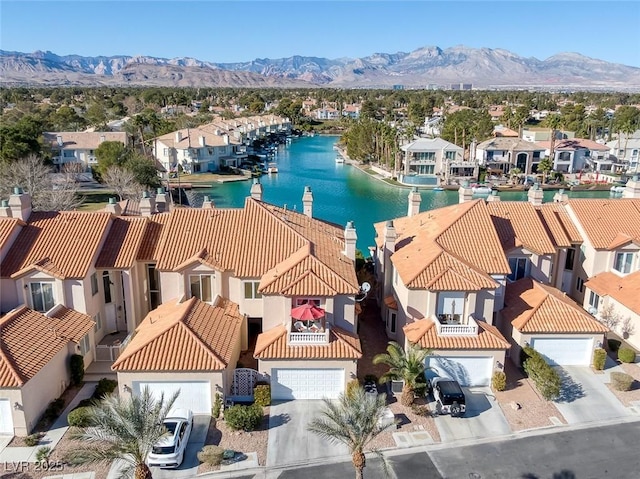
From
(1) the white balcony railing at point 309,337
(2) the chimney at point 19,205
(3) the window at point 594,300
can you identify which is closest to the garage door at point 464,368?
(1) the white balcony railing at point 309,337

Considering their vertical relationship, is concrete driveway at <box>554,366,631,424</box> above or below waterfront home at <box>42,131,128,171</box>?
below

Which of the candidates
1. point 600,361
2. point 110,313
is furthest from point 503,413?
point 110,313

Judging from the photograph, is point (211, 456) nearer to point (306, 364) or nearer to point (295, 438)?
point (295, 438)

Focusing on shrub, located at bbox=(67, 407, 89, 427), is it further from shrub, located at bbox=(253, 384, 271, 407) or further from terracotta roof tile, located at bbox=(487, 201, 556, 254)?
terracotta roof tile, located at bbox=(487, 201, 556, 254)

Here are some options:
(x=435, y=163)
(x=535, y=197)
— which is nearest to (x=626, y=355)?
(x=535, y=197)

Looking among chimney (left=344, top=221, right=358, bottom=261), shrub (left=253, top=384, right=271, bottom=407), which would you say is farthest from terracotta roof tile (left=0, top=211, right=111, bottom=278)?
chimney (left=344, top=221, right=358, bottom=261)
